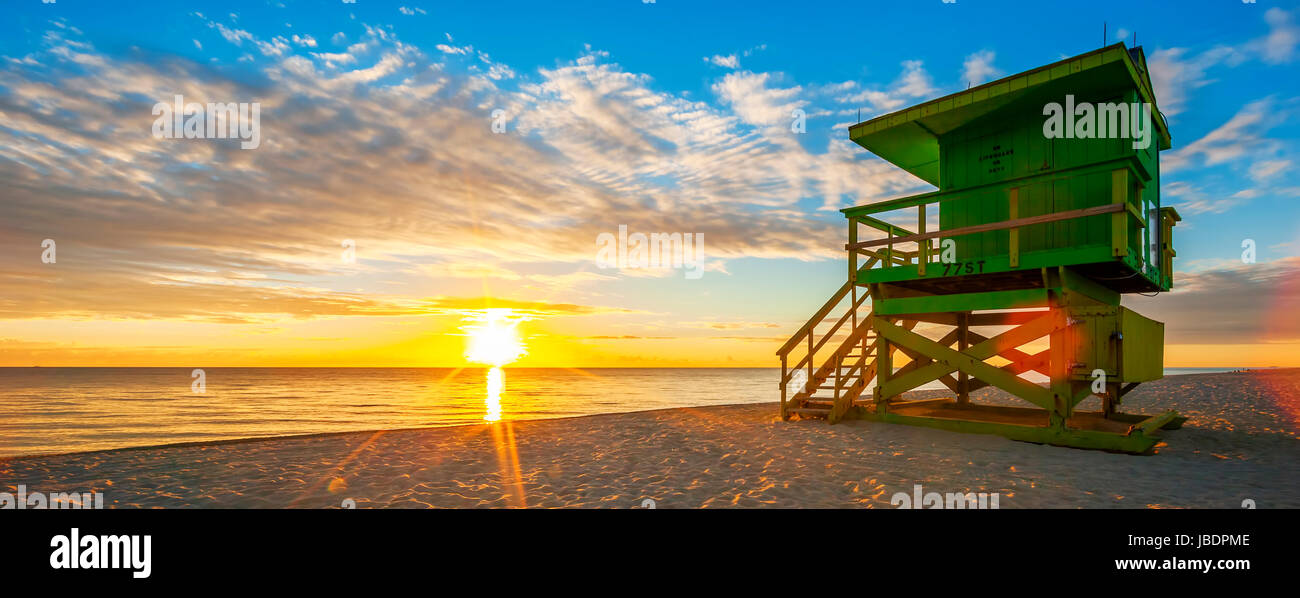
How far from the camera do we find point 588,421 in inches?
516

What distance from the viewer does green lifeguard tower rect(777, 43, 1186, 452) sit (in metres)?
8.67

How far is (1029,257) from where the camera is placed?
9.08 metres

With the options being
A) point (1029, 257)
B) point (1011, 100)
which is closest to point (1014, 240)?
point (1029, 257)

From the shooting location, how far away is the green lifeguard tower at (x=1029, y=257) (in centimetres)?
867

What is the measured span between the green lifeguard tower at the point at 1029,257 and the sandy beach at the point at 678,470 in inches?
38.4

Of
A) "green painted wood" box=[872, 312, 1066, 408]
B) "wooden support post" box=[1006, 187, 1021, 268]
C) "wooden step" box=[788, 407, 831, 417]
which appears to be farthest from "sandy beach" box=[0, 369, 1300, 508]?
"wooden support post" box=[1006, 187, 1021, 268]

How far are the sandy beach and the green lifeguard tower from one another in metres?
0.98

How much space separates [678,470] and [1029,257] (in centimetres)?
663

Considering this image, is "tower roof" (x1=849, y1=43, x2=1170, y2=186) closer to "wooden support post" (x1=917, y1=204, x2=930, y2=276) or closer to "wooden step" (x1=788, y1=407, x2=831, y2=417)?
"wooden support post" (x1=917, y1=204, x2=930, y2=276)

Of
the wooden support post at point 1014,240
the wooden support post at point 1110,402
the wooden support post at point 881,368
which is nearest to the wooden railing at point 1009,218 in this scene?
the wooden support post at point 1014,240

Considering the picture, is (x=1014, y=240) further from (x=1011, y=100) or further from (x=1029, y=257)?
(x=1011, y=100)

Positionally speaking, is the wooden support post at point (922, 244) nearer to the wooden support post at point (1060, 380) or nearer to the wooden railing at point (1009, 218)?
the wooden railing at point (1009, 218)

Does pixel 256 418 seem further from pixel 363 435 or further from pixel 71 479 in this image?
pixel 71 479
